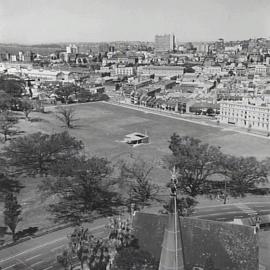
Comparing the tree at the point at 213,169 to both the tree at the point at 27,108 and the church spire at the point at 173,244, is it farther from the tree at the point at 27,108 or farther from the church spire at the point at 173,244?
the tree at the point at 27,108

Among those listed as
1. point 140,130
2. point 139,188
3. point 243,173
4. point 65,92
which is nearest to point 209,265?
point 139,188

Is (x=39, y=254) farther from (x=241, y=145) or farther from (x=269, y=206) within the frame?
(x=241, y=145)

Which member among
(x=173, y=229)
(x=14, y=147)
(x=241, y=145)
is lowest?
(x=241, y=145)

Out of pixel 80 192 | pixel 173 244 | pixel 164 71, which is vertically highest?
Result: pixel 173 244

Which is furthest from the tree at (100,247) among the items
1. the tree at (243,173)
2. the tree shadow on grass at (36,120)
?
the tree shadow on grass at (36,120)

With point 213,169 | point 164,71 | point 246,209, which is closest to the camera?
point 246,209

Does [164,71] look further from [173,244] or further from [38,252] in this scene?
[173,244]

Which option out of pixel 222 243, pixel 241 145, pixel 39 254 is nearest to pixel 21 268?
pixel 39 254
